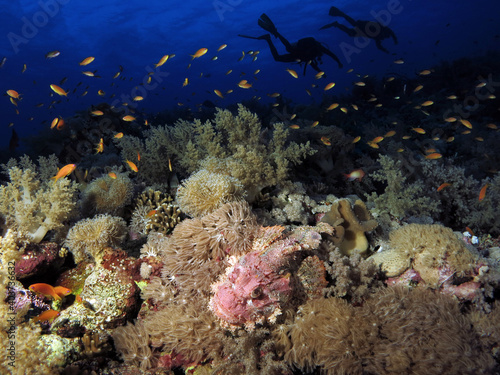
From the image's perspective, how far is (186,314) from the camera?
8.77ft

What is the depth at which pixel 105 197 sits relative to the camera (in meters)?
4.41

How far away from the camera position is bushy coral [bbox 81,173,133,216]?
4.40 m

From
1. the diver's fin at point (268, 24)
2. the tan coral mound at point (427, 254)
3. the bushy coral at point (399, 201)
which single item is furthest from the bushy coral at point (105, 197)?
the diver's fin at point (268, 24)

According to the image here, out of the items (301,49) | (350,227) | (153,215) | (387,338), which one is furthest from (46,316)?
(301,49)

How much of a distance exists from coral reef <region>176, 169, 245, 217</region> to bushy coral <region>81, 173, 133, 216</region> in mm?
1372

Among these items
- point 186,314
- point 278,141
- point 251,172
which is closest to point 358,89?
point 278,141

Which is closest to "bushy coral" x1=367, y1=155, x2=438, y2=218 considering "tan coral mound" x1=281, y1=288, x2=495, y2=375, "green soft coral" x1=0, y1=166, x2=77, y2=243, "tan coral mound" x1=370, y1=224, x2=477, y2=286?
"tan coral mound" x1=370, y1=224, x2=477, y2=286

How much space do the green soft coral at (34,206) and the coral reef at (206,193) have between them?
1778 mm

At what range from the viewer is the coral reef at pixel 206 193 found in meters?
3.68

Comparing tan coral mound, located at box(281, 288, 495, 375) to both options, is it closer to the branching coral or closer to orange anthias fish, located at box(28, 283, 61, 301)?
the branching coral

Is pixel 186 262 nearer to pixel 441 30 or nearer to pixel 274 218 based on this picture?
pixel 274 218

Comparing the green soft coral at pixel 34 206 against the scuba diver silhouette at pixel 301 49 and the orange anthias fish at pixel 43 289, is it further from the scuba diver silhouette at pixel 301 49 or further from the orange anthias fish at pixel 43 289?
the scuba diver silhouette at pixel 301 49

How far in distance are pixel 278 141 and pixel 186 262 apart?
3.32m

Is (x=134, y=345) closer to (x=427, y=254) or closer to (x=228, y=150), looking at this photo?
(x=427, y=254)
